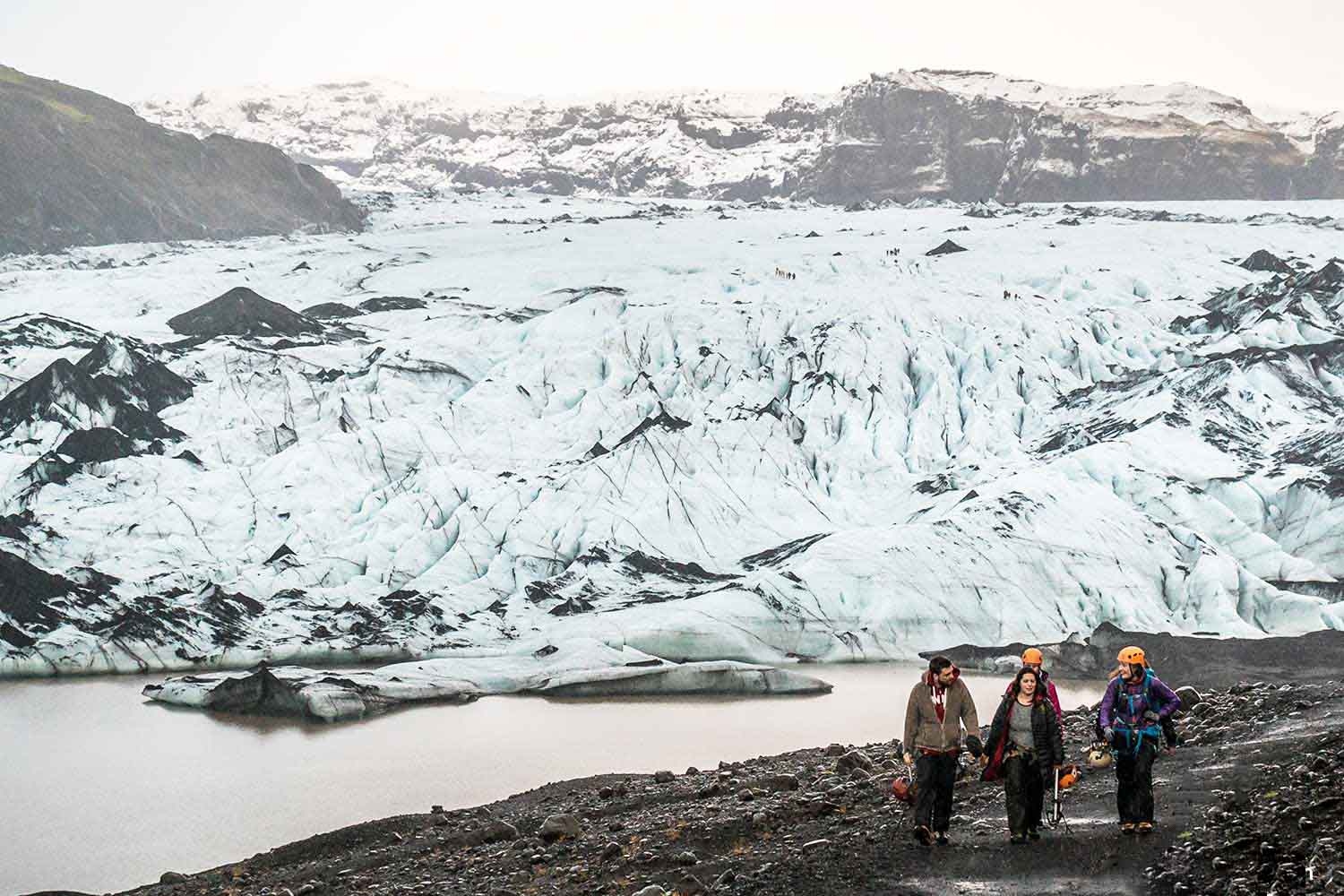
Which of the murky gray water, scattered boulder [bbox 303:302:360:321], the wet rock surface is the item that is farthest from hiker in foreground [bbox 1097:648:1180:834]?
scattered boulder [bbox 303:302:360:321]

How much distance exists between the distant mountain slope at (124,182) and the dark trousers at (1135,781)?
68.9m

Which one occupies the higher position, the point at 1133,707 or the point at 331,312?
the point at 331,312

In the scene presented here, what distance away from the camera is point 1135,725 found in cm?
894

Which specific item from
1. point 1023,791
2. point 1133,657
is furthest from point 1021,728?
point 1133,657

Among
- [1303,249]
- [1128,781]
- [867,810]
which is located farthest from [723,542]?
[1303,249]

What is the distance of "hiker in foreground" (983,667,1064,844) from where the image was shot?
359 inches

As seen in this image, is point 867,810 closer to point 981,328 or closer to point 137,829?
point 137,829

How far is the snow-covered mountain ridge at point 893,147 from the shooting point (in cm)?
8738

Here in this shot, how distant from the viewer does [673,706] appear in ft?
81.7

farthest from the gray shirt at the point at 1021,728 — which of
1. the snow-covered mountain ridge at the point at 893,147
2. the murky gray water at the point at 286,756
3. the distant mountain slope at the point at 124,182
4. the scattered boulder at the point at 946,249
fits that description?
the snow-covered mountain ridge at the point at 893,147

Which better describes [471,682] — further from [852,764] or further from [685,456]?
[852,764]

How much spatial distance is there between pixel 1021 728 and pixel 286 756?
14366mm

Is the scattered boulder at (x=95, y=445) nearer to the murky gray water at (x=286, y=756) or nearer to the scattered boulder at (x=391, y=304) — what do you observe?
the murky gray water at (x=286, y=756)

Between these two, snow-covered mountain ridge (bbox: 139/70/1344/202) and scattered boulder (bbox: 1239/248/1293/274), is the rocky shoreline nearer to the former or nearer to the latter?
scattered boulder (bbox: 1239/248/1293/274)
